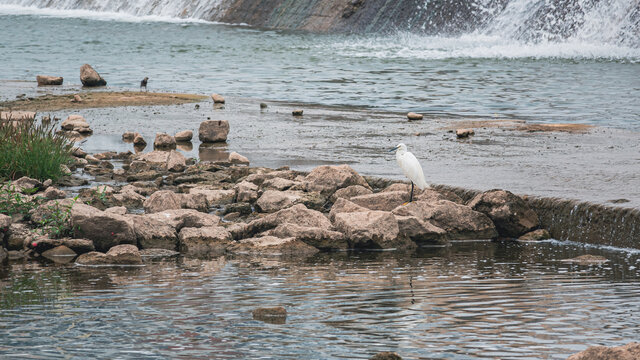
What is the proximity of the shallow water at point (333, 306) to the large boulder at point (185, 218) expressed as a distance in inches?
37.8

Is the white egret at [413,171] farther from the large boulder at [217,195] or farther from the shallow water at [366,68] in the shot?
the shallow water at [366,68]

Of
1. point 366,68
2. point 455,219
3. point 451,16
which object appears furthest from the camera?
point 451,16

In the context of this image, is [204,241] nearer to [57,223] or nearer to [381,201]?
[57,223]

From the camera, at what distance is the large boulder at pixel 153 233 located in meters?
9.68

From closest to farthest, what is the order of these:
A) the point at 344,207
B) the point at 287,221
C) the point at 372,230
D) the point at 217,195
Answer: the point at 372,230, the point at 287,221, the point at 344,207, the point at 217,195

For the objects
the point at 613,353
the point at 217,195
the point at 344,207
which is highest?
the point at 217,195

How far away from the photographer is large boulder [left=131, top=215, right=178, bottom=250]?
968 cm

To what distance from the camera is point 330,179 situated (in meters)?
11.9

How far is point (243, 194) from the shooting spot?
453 inches

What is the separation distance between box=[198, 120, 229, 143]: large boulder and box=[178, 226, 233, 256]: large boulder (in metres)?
6.91

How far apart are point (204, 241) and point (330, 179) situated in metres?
2.57

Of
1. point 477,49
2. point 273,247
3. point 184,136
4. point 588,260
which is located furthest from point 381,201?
point 477,49

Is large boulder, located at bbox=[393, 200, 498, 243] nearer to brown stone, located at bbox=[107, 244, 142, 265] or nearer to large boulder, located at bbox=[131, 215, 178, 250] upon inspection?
large boulder, located at bbox=[131, 215, 178, 250]

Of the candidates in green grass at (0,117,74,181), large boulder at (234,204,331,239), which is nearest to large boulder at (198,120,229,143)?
green grass at (0,117,74,181)
